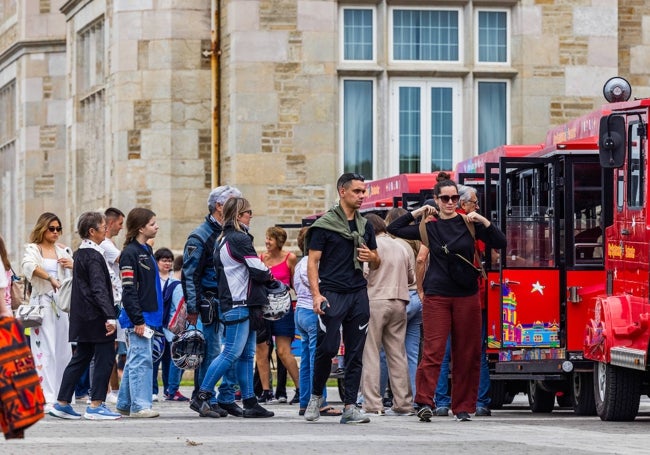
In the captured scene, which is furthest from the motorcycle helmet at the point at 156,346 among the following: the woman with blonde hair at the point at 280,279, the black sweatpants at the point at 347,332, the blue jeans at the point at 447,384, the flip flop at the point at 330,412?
the black sweatpants at the point at 347,332

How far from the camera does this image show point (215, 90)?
27641mm

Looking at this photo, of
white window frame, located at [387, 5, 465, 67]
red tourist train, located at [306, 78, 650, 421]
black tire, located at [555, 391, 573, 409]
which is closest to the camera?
red tourist train, located at [306, 78, 650, 421]

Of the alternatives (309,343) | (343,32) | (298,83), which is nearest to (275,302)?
(309,343)

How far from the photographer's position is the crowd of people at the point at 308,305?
45.6ft

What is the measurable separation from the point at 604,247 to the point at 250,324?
9.79ft

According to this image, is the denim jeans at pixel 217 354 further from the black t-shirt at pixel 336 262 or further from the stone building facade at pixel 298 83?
the stone building facade at pixel 298 83

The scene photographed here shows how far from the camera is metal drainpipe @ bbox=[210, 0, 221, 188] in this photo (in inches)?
1089

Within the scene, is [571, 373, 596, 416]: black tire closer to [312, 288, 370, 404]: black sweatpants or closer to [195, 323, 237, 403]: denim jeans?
[312, 288, 370, 404]: black sweatpants

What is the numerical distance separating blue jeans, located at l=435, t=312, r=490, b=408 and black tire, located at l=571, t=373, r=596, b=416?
79 centimetres

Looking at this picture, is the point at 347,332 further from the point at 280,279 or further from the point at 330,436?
the point at 280,279

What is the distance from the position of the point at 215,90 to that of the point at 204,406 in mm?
13201

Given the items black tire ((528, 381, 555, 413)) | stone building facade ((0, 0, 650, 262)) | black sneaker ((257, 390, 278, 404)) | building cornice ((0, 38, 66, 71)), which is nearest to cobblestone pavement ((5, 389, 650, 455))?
black tire ((528, 381, 555, 413))

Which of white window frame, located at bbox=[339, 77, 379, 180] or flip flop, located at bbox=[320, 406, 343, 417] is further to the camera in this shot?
white window frame, located at bbox=[339, 77, 379, 180]

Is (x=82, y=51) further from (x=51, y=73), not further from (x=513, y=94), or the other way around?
(x=513, y=94)
